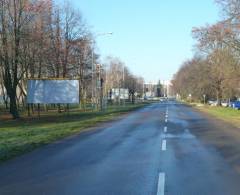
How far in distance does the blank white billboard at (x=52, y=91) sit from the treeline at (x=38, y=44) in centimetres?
152

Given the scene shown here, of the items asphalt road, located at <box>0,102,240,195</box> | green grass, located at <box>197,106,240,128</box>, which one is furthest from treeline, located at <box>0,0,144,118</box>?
asphalt road, located at <box>0,102,240,195</box>

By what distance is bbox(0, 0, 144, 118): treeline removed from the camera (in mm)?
41691

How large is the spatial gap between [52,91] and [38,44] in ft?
15.2

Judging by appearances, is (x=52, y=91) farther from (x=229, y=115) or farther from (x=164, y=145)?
(x=164, y=145)

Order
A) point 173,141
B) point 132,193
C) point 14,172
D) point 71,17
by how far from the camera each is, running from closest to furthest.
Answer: point 132,193, point 14,172, point 173,141, point 71,17

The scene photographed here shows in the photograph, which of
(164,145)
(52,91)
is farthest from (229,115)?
(164,145)

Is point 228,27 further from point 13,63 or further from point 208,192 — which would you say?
A: point 208,192

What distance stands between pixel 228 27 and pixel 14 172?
3658 centimetres

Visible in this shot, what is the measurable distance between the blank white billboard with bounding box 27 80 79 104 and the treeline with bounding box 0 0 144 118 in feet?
4.97

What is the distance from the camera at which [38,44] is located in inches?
1834

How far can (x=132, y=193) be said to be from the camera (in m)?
9.29

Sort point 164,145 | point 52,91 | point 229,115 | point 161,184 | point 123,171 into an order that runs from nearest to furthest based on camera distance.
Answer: point 161,184
point 123,171
point 164,145
point 52,91
point 229,115

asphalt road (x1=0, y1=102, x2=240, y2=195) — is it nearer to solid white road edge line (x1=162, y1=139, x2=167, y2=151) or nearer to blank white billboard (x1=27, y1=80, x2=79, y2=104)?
solid white road edge line (x1=162, y1=139, x2=167, y2=151)

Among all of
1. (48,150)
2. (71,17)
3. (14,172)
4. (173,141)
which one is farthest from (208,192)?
(71,17)
